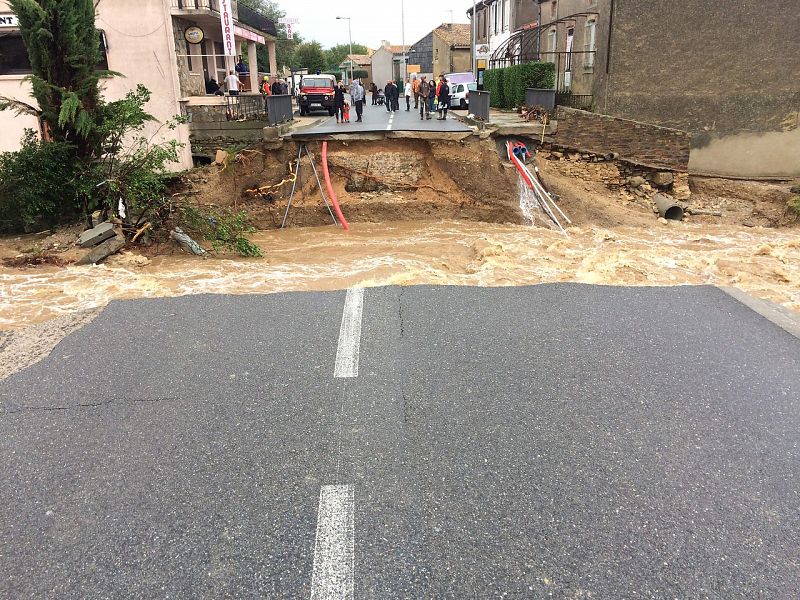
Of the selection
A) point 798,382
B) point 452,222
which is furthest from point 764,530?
point 452,222

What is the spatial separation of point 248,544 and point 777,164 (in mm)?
21045

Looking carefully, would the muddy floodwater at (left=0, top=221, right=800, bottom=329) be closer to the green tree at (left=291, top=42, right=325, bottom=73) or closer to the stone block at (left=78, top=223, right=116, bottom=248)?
the stone block at (left=78, top=223, right=116, bottom=248)

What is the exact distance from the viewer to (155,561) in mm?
3160

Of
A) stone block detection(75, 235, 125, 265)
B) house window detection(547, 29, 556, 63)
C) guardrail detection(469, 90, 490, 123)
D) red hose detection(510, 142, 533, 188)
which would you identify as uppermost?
house window detection(547, 29, 556, 63)

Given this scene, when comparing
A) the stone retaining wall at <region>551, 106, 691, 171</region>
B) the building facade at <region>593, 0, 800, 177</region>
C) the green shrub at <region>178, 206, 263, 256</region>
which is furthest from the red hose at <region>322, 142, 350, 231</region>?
the building facade at <region>593, 0, 800, 177</region>

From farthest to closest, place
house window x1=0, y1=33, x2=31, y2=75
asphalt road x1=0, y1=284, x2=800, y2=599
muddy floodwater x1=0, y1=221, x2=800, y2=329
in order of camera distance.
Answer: house window x1=0, y1=33, x2=31, y2=75
muddy floodwater x1=0, y1=221, x2=800, y2=329
asphalt road x1=0, y1=284, x2=800, y2=599

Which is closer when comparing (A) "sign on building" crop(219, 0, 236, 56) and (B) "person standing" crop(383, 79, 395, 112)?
(A) "sign on building" crop(219, 0, 236, 56)

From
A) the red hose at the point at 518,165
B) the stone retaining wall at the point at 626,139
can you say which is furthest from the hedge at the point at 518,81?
the red hose at the point at 518,165

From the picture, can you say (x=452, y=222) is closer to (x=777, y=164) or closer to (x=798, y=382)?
(x=777, y=164)

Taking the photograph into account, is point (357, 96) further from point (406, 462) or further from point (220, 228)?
point (406, 462)

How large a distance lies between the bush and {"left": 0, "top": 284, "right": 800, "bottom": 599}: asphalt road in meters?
7.01

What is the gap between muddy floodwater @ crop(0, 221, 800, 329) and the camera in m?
9.41

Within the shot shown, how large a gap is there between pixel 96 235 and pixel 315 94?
1783cm

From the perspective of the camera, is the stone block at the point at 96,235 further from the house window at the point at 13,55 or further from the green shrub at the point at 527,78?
the green shrub at the point at 527,78
